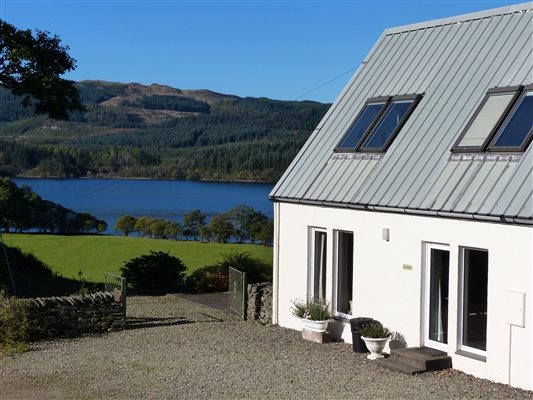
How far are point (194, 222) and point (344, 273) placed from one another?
29.3 metres

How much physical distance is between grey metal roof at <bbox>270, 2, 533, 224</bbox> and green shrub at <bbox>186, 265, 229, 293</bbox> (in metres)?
9.59

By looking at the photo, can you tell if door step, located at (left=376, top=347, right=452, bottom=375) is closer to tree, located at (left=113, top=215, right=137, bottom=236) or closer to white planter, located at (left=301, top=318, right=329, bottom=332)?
white planter, located at (left=301, top=318, right=329, bottom=332)

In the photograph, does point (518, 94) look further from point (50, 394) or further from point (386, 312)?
point (50, 394)

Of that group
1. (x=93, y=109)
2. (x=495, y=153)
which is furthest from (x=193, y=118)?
(x=495, y=153)

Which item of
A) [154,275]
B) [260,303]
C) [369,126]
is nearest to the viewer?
[369,126]

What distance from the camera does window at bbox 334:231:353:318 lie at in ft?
51.2

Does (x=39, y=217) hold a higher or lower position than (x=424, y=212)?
lower

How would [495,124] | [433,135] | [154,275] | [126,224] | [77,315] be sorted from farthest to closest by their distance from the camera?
[126,224], [154,275], [77,315], [433,135], [495,124]

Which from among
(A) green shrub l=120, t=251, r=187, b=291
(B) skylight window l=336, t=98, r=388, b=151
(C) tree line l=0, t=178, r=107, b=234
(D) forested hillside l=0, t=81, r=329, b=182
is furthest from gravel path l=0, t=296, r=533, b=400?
(C) tree line l=0, t=178, r=107, b=234

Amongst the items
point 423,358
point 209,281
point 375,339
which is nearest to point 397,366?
point 423,358

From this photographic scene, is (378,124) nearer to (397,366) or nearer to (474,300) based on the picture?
(474,300)

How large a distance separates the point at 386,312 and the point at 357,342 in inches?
30.7

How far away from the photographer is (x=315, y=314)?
50.2 ft

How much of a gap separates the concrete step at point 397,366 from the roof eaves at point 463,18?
7.24 meters
